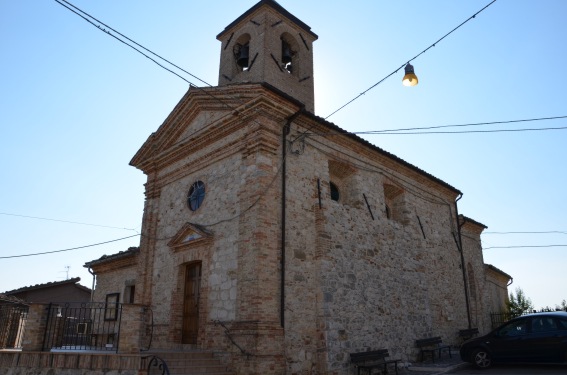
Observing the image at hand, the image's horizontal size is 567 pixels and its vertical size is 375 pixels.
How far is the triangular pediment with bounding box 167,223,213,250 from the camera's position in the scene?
36.1 ft

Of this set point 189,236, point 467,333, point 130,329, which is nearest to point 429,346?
point 467,333

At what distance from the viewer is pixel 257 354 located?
28.0 feet

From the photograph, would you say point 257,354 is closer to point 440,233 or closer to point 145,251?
point 145,251

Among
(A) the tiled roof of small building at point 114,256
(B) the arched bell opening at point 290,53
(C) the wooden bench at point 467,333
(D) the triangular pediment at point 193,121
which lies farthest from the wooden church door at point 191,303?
(C) the wooden bench at point 467,333

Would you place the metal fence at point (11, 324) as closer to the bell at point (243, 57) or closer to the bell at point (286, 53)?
the bell at point (243, 57)

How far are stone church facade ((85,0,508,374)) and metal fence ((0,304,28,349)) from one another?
3.30 m

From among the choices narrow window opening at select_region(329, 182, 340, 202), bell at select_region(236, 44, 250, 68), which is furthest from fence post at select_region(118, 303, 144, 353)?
bell at select_region(236, 44, 250, 68)

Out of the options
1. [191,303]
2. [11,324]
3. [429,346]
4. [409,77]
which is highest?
[409,77]

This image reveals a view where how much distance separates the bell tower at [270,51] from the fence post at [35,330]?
348 inches

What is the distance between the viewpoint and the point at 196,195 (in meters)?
12.3

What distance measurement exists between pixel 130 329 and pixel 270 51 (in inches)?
386

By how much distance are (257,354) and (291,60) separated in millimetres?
10616

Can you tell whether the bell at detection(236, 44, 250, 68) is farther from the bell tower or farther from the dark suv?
the dark suv

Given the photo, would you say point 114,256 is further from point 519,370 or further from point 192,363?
point 519,370
